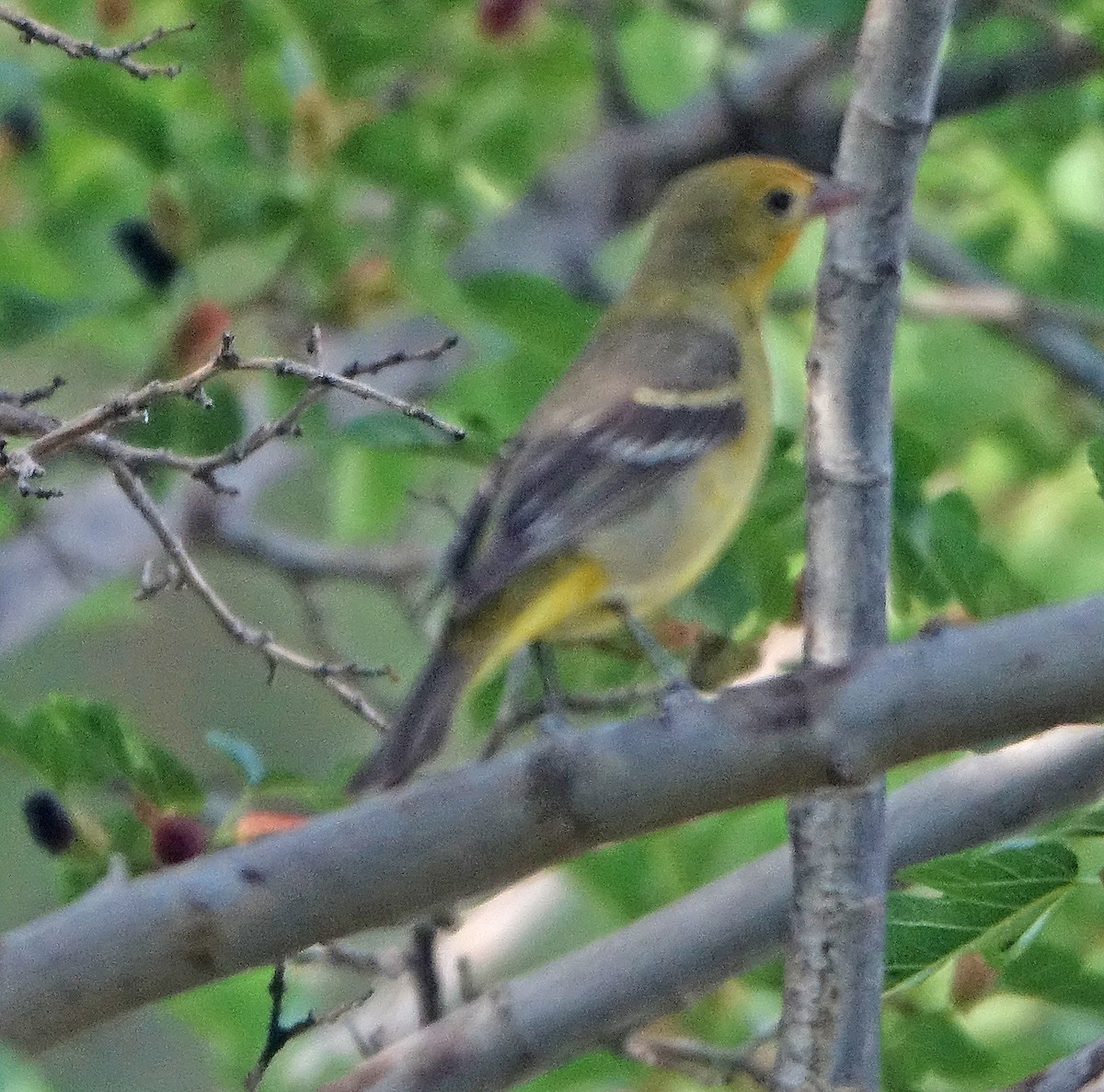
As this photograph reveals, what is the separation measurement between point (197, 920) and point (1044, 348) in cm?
356

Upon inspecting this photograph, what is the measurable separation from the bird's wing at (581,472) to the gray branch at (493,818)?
1198 millimetres

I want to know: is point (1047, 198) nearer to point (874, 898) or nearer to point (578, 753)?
point (874, 898)

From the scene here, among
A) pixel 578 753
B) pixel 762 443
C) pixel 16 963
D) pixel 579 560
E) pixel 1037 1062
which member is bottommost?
pixel 16 963

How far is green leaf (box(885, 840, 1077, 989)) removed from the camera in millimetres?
2398

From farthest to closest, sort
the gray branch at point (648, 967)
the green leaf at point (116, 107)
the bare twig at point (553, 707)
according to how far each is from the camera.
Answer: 1. the green leaf at point (116, 107)
2. the bare twig at point (553, 707)
3. the gray branch at point (648, 967)

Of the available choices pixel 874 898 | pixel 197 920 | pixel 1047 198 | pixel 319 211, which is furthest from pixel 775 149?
pixel 197 920

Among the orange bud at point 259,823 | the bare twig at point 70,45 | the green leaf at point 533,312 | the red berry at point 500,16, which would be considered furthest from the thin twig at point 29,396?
the red berry at point 500,16

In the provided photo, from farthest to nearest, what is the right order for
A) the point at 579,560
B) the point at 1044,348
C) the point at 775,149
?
the point at 775,149, the point at 1044,348, the point at 579,560

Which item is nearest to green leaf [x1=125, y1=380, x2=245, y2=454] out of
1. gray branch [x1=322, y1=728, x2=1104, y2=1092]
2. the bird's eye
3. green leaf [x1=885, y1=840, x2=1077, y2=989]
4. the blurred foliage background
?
the blurred foliage background

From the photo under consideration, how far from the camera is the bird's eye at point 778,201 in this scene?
4.53m

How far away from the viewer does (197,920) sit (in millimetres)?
2025

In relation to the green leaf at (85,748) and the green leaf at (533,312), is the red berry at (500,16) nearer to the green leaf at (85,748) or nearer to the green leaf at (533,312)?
the green leaf at (533,312)

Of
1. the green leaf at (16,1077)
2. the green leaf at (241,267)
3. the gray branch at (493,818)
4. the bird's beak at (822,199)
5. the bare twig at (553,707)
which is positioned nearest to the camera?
the green leaf at (16,1077)

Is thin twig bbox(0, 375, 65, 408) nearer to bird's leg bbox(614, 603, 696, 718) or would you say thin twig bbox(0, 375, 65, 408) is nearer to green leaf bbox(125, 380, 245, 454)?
bird's leg bbox(614, 603, 696, 718)
